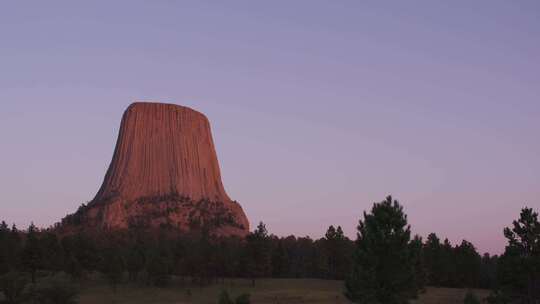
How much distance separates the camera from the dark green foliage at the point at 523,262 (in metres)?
41.7

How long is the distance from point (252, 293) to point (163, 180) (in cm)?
9400

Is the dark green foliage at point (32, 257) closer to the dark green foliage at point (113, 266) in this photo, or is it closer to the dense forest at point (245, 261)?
the dense forest at point (245, 261)

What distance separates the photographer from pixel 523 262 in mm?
41500

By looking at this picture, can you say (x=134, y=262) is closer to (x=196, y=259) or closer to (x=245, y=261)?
(x=196, y=259)

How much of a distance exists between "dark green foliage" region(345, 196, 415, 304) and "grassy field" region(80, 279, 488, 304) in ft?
90.8

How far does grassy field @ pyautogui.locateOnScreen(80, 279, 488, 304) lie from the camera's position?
62.7 metres

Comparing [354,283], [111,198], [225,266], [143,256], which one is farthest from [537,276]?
[111,198]

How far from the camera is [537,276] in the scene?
136ft

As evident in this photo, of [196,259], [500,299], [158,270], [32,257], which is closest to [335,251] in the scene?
[196,259]

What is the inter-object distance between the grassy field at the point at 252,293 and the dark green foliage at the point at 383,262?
27.7 m

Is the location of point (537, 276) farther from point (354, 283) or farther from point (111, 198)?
point (111, 198)

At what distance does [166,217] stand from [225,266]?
64.3 meters

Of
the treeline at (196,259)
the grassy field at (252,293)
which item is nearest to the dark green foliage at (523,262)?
the grassy field at (252,293)

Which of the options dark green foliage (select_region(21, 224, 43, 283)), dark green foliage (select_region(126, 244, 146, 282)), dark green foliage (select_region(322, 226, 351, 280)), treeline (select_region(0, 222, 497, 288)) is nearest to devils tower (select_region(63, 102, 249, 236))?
treeline (select_region(0, 222, 497, 288))
